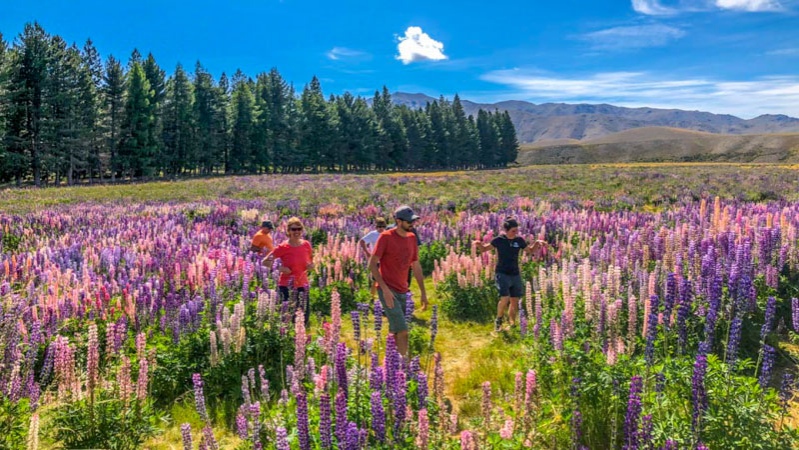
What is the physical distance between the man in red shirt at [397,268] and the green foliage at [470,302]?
2534mm

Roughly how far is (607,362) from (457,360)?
2.99 metres

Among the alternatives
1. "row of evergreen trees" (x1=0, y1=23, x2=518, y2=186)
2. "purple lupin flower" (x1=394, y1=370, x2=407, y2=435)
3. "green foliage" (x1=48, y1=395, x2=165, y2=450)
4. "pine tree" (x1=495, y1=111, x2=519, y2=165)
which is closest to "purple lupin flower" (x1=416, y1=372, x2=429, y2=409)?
"purple lupin flower" (x1=394, y1=370, x2=407, y2=435)

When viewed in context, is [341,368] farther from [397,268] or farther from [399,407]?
[397,268]

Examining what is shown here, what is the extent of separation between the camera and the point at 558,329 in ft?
15.8

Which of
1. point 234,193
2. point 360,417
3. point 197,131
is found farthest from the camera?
point 197,131

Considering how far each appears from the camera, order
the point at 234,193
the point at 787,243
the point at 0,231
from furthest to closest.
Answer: the point at 234,193
the point at 0,231
the point at 787,243

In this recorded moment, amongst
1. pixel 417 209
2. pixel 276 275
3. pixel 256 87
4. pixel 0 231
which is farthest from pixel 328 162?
pixel 276 275

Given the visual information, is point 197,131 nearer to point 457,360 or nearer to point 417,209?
point 417,209

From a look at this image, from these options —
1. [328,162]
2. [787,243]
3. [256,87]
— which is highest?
[256,87]

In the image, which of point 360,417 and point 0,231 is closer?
point 360,417

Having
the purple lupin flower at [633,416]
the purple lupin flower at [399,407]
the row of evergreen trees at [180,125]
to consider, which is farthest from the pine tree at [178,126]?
the purple lupin flower at [633,416]

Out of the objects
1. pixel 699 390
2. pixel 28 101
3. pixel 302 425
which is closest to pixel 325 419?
pixel 302 425

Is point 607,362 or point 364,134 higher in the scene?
point 364,134

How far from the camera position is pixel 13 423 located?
3926mm
